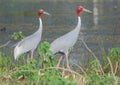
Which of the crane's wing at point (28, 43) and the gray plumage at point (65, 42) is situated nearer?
the gray plumage at point (65, 42)

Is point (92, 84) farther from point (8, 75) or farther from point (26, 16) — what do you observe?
point (26, 16)

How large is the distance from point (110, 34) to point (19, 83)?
1187cm

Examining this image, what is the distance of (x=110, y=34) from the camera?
19.7m

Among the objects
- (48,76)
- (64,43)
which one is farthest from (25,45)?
(48,76)

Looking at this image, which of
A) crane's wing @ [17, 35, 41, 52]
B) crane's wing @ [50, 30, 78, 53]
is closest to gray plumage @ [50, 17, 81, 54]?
crane's wing @ [50, 30, 78, 53]

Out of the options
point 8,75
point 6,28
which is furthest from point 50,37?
point 8,75

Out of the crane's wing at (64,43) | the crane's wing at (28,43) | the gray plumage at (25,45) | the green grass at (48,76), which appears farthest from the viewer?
the crane's wing at (28,43)

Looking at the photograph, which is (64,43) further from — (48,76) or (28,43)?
(48,76)

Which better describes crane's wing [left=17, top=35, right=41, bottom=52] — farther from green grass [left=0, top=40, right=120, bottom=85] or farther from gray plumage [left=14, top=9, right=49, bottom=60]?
green grass [left=0, top=40, right=120, bottom=85]

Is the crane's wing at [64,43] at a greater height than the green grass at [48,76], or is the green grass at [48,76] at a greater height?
the crane's wing at [64,43]

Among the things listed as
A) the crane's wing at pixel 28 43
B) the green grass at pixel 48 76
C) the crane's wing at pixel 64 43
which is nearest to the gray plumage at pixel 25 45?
the crane's wing at pixel 28 43

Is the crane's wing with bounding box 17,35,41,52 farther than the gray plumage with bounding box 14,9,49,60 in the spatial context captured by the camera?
Yes

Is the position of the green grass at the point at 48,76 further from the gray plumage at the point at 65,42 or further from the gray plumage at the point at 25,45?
the gray plumage at the point at 25,45

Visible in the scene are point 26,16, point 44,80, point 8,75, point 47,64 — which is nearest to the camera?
point 44,80
